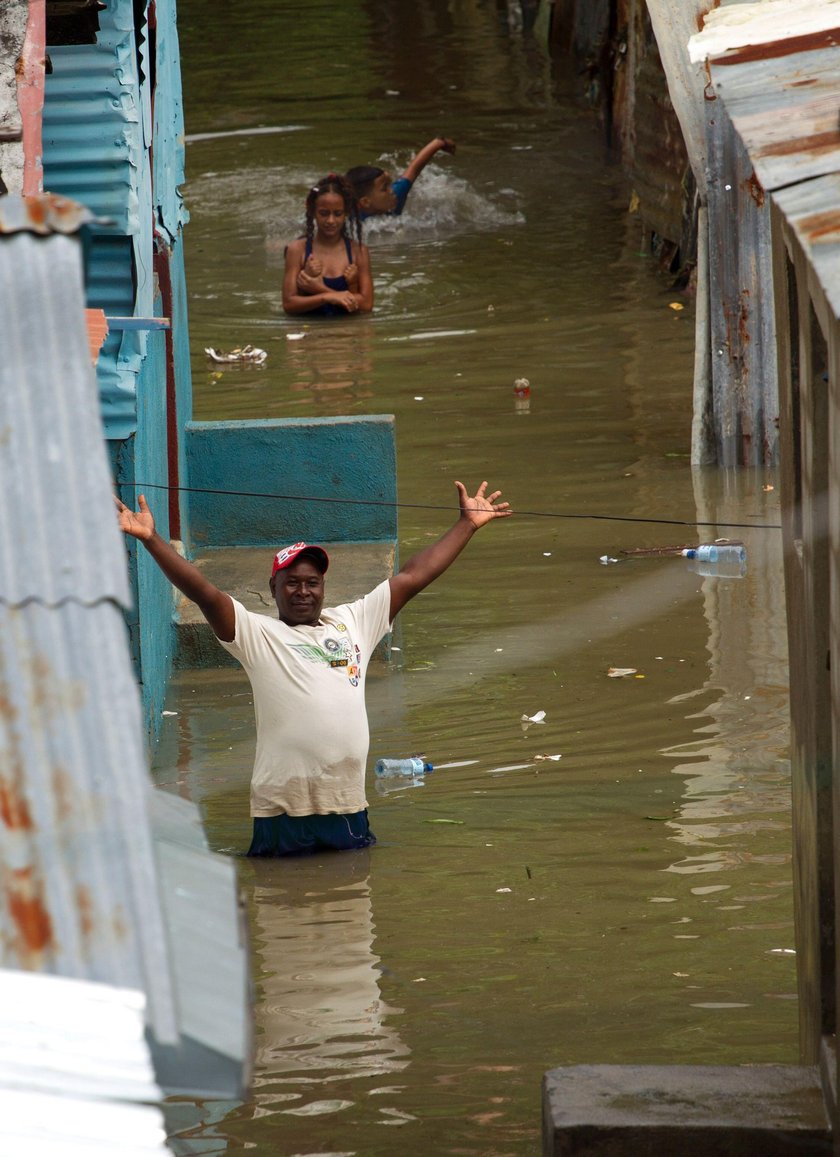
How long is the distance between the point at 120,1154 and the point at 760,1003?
345cm

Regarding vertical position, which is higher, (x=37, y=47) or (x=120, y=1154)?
(x=37, y=47)

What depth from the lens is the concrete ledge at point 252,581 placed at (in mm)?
8633

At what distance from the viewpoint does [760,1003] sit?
17.1 ft

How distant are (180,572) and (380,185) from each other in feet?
35.9

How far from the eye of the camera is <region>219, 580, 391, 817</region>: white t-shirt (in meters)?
6.33

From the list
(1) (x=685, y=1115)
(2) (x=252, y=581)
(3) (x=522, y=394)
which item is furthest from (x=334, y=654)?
(3) (x=522, y=394)

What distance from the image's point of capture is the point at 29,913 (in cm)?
217

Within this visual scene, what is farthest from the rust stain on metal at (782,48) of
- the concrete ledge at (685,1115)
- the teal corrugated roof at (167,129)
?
the teal corrugated roof at (167,129)

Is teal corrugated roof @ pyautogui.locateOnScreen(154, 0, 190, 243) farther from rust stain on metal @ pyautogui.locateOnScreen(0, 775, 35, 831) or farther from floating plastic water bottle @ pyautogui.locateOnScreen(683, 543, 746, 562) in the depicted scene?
rust stain on metal @ pyautogui.locateOnScreen(0, 775, 35, 831)

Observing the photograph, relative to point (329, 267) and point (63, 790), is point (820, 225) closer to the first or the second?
point (63, 790)

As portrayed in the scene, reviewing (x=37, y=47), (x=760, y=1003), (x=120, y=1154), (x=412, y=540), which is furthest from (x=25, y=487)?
(x=412, y=540)

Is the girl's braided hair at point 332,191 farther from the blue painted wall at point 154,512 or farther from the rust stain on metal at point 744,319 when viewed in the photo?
the blue painted wall at point 154,512

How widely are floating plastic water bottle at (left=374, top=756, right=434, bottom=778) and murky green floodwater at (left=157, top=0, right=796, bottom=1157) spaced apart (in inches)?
3.4

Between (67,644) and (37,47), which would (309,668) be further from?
(67,644)
